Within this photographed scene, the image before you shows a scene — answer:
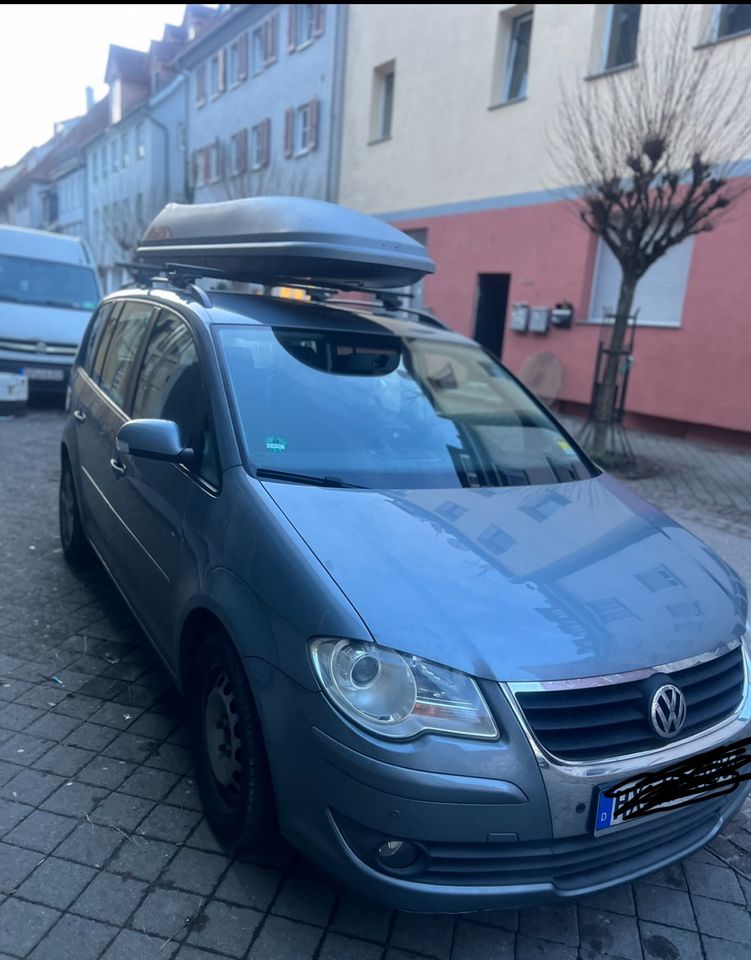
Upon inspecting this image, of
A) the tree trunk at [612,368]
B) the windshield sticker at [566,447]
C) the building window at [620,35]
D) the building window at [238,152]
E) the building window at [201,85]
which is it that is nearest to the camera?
the windshield sticker at [566,447]

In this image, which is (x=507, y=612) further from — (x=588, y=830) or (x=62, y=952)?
(x=62, y=952)

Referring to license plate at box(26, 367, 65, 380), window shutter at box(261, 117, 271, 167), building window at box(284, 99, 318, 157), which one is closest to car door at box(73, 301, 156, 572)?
license plate at box(26, 367, 65, 380)

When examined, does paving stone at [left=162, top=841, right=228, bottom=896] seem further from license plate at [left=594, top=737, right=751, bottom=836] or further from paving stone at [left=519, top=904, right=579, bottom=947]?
license plate at [left=594, top=737, right=751, bottom=836]

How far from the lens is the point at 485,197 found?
15.7 m

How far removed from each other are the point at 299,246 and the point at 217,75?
29.9 meters

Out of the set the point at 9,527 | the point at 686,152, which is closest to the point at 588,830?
the point at 9,527

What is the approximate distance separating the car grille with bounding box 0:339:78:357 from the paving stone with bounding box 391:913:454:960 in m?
10.8

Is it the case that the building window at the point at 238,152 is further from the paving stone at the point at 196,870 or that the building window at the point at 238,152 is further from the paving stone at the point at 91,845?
the paving stone at the point at 196,870

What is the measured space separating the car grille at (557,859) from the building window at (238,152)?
85.9ft

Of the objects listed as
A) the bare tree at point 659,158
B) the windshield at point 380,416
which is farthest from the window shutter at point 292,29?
the windshield at point 380,416

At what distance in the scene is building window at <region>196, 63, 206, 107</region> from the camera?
101ft

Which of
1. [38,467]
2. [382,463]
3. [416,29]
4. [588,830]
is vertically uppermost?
[416,29]

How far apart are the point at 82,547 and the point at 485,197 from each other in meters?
12.9

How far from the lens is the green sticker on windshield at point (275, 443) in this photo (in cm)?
289
